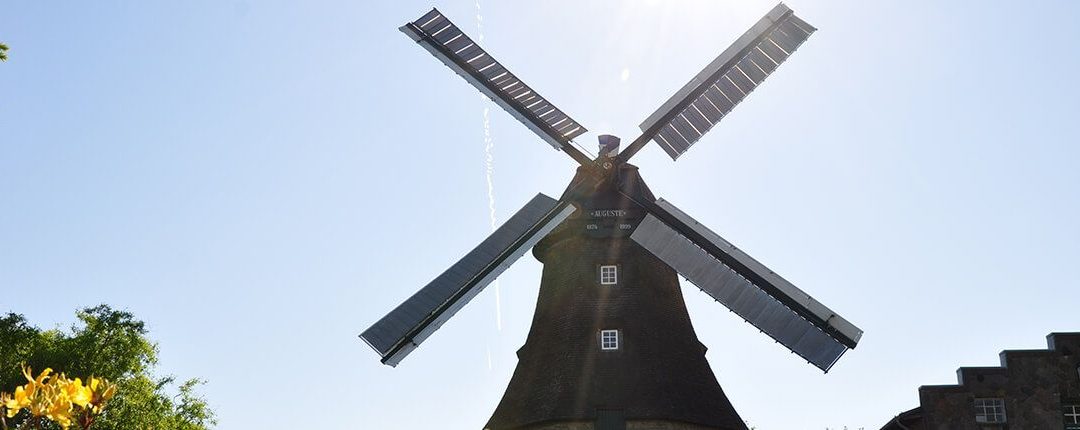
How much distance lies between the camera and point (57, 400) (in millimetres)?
5191

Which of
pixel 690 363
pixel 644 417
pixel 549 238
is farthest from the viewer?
pixel 549 238

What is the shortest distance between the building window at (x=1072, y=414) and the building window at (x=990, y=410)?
5.79ft

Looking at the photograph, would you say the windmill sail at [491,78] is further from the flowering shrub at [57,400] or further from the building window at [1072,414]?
the flowering shrub at [57,400]

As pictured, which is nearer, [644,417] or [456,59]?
[644,417]

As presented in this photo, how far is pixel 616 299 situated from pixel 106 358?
969 inches

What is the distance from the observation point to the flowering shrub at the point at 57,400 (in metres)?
5.10

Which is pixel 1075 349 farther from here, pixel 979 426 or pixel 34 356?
pixel 34 356

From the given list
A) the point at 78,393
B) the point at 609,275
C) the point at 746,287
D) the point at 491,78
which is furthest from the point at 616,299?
A: the point at 78,393

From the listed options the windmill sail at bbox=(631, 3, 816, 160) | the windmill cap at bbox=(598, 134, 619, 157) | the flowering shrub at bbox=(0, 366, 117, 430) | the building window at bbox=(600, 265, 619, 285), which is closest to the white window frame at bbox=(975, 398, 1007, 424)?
the building window at bbox=(600, 265, 619, 285)

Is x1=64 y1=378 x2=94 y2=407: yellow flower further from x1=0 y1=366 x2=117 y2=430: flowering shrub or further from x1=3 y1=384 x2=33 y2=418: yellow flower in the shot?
x1=3 y1=384 x2=33 y2=418: yellow flower

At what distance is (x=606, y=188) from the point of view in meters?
26.9

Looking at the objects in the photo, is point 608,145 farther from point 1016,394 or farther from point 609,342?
point 1016,394

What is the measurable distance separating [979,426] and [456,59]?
58.9 feet

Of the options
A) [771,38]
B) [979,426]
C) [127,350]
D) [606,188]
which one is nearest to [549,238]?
[606,188]
